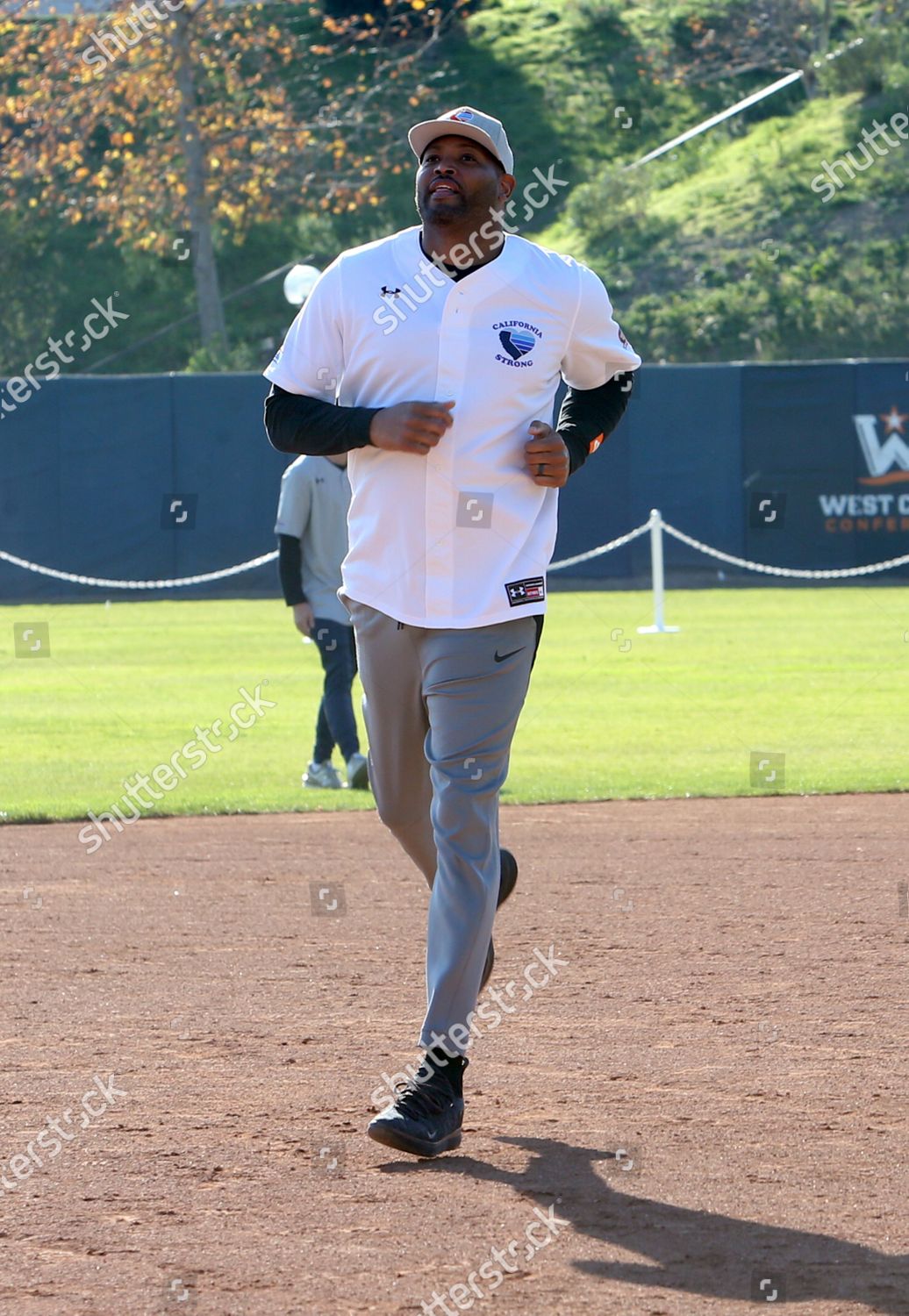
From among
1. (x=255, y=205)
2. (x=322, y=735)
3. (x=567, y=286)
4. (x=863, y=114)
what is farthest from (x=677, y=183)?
(x=567, y=286)

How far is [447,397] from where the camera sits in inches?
179

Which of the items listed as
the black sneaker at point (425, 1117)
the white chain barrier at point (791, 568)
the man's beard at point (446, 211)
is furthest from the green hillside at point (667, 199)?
the black sneaker at point (425, 1117)

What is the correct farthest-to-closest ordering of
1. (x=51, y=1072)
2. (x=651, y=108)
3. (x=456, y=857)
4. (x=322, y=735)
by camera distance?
(x=651, y=108) < (x=322, y=735) < (x=51, y=1072) < (x=456, y=857)

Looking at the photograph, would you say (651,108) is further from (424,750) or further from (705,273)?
(424,750)

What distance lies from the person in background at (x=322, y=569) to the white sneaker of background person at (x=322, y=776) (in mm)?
361

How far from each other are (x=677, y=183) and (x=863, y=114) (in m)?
4.26

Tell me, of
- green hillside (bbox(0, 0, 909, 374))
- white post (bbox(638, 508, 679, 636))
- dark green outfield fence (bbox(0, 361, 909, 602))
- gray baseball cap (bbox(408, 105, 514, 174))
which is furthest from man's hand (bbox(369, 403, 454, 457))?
green hillside (bbox(0, 0, 909, 374))

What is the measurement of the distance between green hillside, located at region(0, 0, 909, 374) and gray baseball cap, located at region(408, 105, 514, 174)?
3086 cm

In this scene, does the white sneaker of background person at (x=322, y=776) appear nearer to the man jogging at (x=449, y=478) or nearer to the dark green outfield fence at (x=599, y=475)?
the man jogging at (x=449, y=478)

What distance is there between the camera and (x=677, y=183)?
43469mm

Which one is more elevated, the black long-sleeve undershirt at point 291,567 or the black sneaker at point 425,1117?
the black long-sleeve undershirt at point 291,567

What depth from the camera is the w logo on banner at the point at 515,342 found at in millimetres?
4602

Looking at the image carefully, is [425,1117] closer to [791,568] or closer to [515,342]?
[515,342]

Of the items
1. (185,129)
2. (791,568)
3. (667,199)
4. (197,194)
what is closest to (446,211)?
(791,568)
